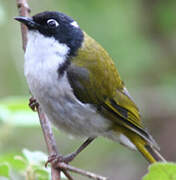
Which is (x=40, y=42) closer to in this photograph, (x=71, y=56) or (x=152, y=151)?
(x=71, y=56)

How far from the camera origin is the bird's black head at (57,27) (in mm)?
3457

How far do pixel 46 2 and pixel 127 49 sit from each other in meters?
1.32

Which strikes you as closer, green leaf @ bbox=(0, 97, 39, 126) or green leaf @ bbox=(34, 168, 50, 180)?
green leaf @ bbox=(34, 168, 50, 180)

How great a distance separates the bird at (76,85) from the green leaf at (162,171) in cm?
170

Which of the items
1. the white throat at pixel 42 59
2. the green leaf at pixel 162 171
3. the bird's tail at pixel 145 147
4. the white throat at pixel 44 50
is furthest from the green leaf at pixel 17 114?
the green leaf at pixel 162 171

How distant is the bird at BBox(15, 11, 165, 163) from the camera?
3375 millimetres

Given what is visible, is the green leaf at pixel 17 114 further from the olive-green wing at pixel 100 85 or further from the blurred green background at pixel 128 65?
the blurred green background at pixel 128 65

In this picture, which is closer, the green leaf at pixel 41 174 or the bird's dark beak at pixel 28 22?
the green leaf at pixel 41 174

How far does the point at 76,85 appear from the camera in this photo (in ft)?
11.5

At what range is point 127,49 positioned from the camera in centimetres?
604

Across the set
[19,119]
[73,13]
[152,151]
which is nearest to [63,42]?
[19,119]

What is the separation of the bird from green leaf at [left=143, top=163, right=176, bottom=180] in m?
1.70

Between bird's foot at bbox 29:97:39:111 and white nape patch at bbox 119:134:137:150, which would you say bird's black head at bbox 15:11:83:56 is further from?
white nape patch at bbox 119:134:137:150

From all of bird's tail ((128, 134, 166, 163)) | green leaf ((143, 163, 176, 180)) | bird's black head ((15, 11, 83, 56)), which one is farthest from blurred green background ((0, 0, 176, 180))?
green leaf ((143, 163, 176, 180))
